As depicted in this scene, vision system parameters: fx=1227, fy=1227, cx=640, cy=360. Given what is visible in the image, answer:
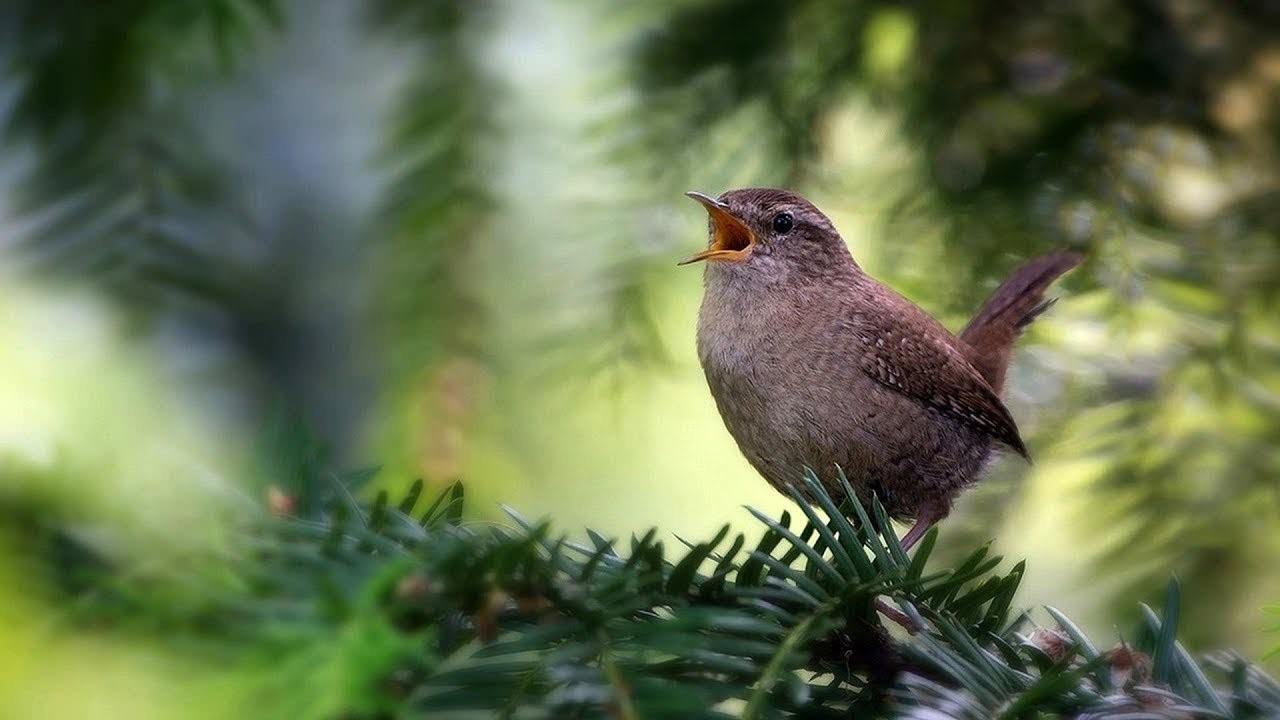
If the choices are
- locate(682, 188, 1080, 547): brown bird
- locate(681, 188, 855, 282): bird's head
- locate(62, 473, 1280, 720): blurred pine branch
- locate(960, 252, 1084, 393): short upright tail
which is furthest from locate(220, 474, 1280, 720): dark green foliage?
locate(681, 188, 855, 282): bird's head

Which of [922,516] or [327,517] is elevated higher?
[922,516]

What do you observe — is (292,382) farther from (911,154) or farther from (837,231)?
(911,154)

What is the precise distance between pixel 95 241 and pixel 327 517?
1144 mm

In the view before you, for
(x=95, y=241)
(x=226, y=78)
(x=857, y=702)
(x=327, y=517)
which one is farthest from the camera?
(x=226, y=78)

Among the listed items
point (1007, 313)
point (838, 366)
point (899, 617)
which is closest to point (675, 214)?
point (838, 366)

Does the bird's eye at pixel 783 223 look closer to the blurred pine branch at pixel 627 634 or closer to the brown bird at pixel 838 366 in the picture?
the brown bird at pixel 838 366

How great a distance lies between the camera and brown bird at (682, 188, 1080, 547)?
2129 millimetres

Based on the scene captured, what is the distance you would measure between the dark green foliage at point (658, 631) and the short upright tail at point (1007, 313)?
1090mm

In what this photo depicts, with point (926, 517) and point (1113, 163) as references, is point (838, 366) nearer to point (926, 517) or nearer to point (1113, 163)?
point (926, 517)

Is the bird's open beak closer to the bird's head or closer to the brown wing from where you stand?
the bird's head

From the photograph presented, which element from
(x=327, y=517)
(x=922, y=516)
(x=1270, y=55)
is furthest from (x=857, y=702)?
(x=1270, y=55)

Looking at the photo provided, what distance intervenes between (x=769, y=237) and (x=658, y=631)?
1736mm

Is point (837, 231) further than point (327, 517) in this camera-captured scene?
Yes

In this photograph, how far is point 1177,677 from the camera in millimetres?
1104
